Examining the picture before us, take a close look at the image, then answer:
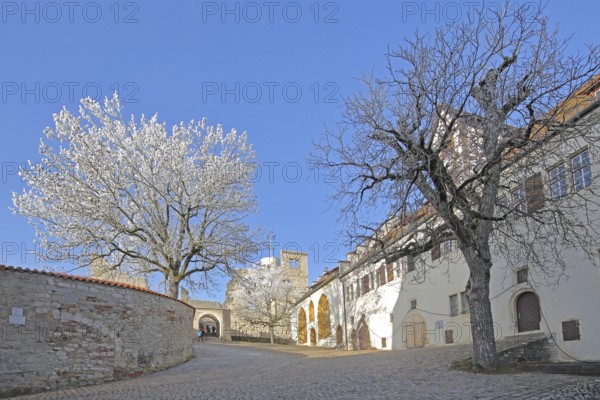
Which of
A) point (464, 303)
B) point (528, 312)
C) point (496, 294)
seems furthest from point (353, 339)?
point (528, 312)

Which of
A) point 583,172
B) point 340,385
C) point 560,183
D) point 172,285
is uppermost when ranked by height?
point 583,172

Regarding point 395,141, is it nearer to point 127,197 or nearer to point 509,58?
point 509,58

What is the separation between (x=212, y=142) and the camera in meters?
24.6

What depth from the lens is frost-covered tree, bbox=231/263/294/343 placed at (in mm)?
46719

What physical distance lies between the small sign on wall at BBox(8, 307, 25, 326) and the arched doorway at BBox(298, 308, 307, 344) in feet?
127

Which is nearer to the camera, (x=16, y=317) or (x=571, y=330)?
(x=16, y=317)

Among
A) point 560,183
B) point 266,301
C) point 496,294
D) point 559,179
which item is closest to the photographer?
point 559,179

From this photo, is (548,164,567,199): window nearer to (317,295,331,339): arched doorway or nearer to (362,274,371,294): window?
(362,274,371,294): window

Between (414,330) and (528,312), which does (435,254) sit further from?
(528,312)

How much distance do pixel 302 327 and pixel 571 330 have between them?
1440 inches

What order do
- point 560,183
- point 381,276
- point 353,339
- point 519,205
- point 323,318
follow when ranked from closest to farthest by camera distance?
point 519,205 → point 560,183 → point 381,276 → point 353,339 → point 323,318

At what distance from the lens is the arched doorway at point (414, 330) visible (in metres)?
24.0

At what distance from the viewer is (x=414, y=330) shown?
24.7m

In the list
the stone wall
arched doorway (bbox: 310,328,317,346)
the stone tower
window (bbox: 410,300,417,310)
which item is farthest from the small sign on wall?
the stone tower
